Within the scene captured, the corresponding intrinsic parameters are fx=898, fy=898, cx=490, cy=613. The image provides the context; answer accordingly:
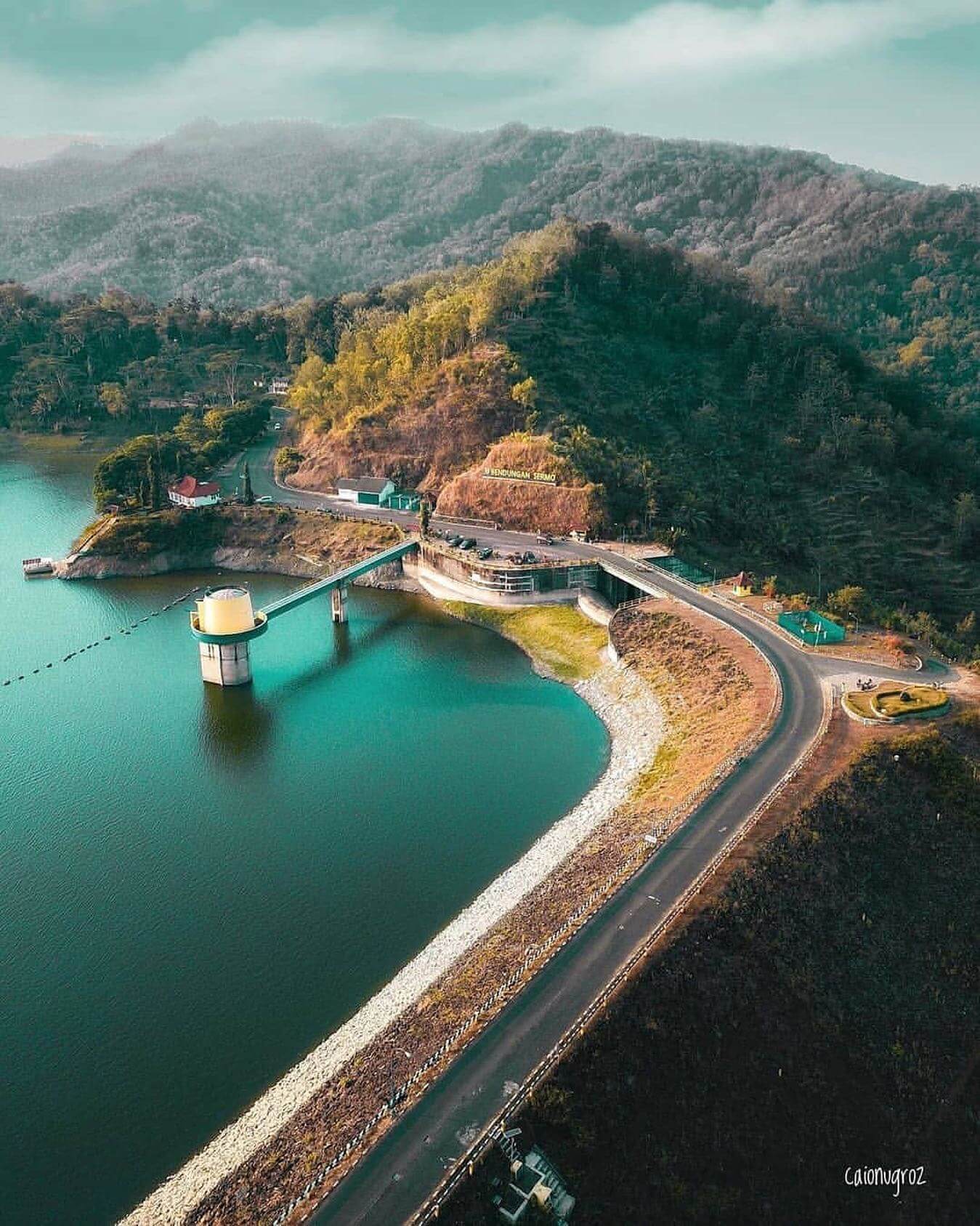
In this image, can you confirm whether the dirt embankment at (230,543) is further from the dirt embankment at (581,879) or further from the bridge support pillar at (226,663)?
the dirt embankment at (581,879)

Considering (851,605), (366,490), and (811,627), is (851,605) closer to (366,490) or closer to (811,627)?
(811,627)

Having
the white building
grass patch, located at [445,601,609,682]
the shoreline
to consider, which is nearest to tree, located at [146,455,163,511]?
the white building

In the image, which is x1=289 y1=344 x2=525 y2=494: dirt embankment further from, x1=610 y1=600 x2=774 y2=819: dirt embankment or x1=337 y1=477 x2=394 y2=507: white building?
x1=610 y1=600 x2=774 y2=819: dirt embankment

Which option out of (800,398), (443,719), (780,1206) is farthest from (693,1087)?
(800,398)

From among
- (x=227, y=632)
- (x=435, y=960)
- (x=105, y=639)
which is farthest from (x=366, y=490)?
(x=435, y=960)

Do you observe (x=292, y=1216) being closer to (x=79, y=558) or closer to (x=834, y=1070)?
(x=834, y=1070)

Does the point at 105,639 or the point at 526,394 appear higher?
the point at 526,394

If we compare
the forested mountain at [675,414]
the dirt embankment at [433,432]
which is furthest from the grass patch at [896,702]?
the dirt embankment at [433,432]
